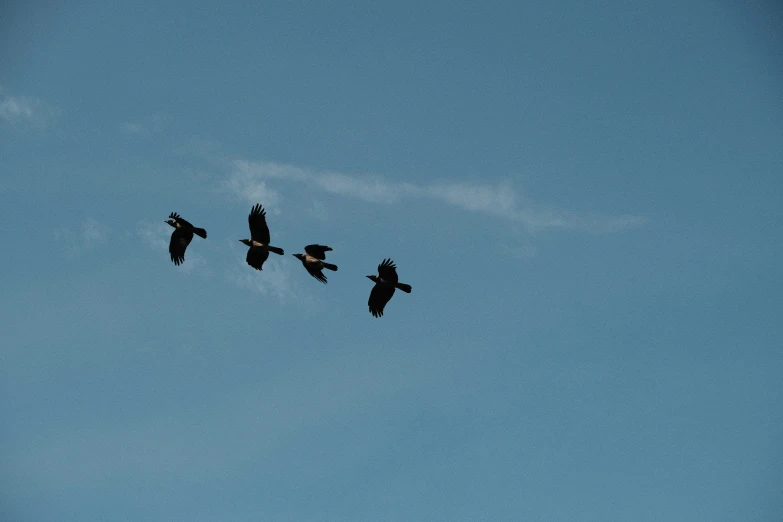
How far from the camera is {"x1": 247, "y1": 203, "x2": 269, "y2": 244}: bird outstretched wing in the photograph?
45.2m

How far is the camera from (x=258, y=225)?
45.2 m

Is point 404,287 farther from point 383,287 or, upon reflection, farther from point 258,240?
point 258,240

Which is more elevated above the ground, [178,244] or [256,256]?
[178,244]

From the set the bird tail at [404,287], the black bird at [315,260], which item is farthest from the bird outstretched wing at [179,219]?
the bird tail at [404,287]

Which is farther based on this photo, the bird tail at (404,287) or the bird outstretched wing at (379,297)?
the bird outstretched wing at (379,297)

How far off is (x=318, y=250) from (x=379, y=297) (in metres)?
3.75

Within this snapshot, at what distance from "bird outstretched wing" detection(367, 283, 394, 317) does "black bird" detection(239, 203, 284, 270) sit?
15.8 feet

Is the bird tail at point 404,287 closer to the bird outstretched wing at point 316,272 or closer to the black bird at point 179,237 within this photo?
the bird outstretched wing at point 316,272

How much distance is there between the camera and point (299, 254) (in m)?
45.7

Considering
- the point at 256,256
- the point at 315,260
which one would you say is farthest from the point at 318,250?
the point at 256,256

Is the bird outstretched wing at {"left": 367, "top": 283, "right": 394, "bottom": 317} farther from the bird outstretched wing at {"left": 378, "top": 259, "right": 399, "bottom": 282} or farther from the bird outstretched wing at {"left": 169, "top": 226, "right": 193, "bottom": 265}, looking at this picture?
the bird outstretched wing at {"left": 169, "top": 226, "right": 193, "bottom": 265}

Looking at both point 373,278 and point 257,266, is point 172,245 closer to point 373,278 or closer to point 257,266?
point 257,266

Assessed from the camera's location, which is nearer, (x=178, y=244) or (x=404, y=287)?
(x=404, y=287)

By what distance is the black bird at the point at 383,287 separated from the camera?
43656 mm
